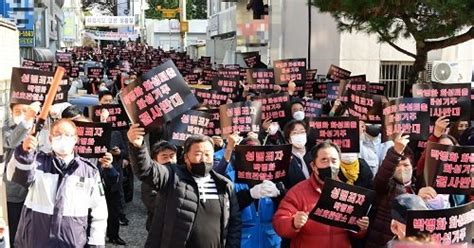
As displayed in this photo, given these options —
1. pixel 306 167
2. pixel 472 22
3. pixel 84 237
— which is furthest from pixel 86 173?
pixel 472 22

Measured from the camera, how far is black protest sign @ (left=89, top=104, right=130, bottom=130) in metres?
7.12

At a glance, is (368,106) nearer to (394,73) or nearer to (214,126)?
(214,126)

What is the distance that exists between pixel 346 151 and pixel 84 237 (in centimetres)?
266

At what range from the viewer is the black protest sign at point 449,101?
6.89 meters

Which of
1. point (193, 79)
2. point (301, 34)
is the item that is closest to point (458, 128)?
point (193, 79)

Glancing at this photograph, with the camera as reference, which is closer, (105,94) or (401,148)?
(401,148)

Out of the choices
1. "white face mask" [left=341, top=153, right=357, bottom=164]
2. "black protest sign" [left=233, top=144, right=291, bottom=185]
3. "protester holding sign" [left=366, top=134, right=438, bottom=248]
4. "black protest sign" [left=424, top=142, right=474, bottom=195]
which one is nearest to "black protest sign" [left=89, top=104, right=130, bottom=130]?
"black protest sign" [left=233, top=144, right=291, bottom=185]

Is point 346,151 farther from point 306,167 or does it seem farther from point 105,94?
point 105,94

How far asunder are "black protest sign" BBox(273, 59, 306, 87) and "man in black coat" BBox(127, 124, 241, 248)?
6928mm

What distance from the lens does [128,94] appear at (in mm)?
5070

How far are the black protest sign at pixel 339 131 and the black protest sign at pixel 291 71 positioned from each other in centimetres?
515

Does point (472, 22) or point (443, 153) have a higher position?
point (472, 22)

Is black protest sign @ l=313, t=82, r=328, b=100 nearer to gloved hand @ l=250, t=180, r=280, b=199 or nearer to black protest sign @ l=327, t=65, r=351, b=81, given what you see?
black protest sign @ l=327, t=65, r=351, b=81

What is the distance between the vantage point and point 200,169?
4.63 m
